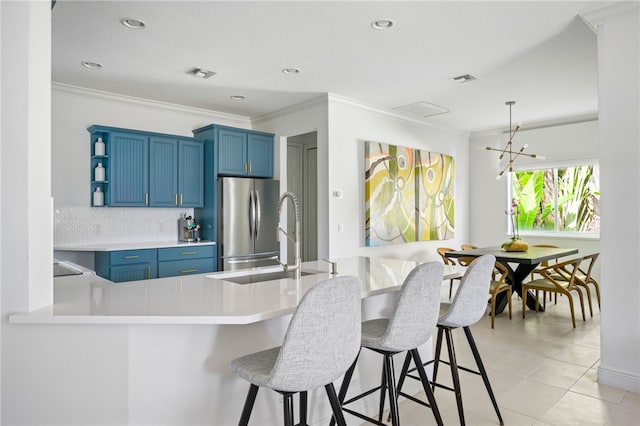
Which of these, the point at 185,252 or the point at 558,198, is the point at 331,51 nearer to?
the point at 185,252

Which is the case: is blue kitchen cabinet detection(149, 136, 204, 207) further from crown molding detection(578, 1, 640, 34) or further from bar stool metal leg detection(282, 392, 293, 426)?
crown molding detection(578, 1, 640, 34)

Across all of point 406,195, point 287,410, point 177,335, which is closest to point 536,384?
point 287,410

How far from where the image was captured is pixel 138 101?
4.91 m

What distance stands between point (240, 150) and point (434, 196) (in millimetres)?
3024

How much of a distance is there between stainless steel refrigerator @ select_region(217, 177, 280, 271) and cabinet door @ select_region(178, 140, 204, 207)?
0.30m

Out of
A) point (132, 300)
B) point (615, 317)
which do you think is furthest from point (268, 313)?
point (615, 317)

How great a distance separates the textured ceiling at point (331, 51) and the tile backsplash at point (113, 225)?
1.37m

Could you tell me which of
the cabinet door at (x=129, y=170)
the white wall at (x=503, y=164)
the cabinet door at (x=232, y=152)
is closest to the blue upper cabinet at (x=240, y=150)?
the cabinet door at (x=232, y=152)

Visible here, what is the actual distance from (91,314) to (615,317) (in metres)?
3.12

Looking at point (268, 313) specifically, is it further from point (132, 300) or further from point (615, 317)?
point (615, 317)

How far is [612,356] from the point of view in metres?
2.84

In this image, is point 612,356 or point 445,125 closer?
point 612,356

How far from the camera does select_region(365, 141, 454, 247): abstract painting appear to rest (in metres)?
5.30

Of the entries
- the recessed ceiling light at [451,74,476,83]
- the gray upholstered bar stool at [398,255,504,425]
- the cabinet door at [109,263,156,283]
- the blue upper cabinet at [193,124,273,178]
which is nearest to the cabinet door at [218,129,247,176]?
the blue upper cabinet at [193,124,273,178]
